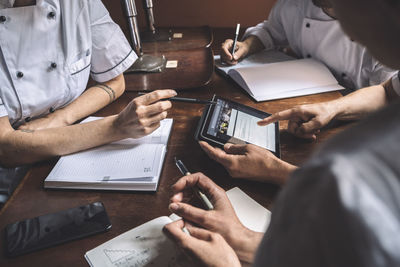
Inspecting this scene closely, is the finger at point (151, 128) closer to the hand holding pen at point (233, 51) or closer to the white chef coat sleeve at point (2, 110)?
the white chef coat sleeve at point (2, 110)

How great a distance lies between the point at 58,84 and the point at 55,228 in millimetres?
659

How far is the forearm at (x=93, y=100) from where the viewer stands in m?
1.21

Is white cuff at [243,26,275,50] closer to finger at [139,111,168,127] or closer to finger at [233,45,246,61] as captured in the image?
finger at [233,45,246,61]

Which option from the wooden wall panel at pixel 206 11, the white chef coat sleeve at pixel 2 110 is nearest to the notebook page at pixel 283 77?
the white chef coat sleeve at pixel 2 110

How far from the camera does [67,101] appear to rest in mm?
1298

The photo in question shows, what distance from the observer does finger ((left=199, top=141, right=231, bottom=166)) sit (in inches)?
35.4

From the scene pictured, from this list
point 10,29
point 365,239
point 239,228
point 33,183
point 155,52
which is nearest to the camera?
point 365,239

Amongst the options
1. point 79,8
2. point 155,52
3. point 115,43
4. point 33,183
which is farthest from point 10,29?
point 155,52

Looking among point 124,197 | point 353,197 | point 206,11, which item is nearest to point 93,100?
point 124,197

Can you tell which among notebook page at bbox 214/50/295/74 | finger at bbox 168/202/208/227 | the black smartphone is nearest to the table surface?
the black smartphone

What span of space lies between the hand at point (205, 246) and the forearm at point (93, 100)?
773 mm

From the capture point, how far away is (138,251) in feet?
2.26

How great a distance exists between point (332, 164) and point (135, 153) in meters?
0.81

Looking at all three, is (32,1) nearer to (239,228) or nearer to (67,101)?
(67,101)
